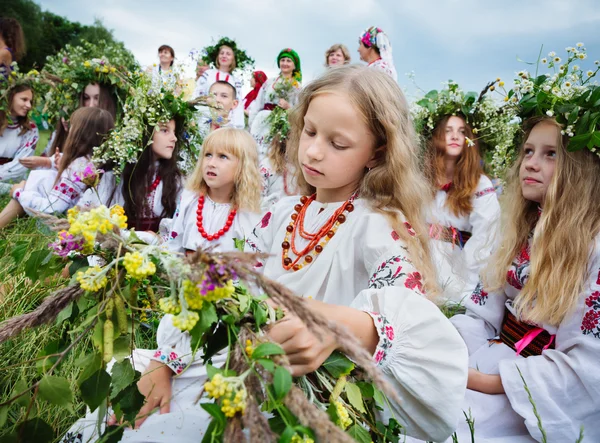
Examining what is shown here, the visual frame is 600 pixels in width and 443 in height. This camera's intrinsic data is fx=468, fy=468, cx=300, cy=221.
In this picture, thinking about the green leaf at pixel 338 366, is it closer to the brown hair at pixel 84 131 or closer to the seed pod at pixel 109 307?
the seed pod at pixel 109 307

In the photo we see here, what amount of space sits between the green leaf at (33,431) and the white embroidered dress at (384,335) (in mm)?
375

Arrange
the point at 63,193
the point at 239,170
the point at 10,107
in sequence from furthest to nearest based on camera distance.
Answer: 1. the point at 10,107
2. the point at 63,193
3. the point at 239,170

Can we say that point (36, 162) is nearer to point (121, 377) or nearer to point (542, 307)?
point (121, 377)

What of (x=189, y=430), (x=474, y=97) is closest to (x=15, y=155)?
(x=474, y=97)

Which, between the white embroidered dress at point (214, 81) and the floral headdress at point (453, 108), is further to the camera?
the white embroidered dress at point (214, 81)

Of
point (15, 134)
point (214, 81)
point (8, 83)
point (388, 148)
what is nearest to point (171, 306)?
point (388, 148)

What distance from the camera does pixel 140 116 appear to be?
436 cm

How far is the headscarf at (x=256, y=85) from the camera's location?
894cm

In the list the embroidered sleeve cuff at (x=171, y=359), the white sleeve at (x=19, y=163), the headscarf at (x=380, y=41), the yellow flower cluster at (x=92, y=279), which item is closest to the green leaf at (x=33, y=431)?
the yellow flower cluster at (x=92, y=279)

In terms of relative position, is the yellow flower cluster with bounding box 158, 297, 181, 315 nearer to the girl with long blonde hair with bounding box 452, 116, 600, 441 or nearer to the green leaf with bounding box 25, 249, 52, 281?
the green leaf with bounding box 25, 249, 52, 281

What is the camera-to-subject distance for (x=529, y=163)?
2264 mm

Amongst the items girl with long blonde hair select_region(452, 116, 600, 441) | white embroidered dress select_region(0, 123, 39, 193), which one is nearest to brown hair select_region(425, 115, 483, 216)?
girl with long blonde hair select_region(452, 116, 600, 441)

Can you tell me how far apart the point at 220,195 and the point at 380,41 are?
3548 millimetres

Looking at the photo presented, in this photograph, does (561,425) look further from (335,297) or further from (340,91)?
(340,91)
